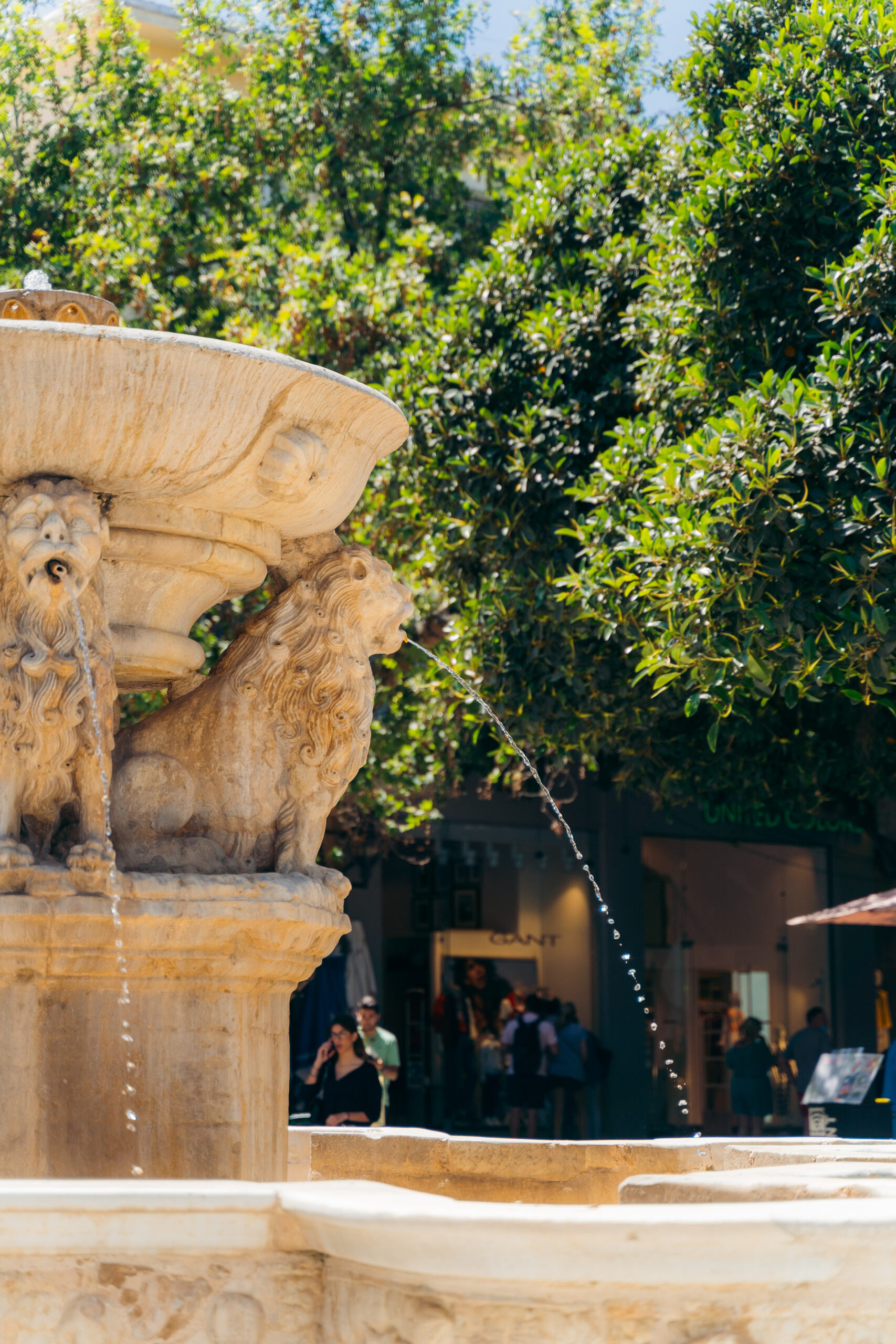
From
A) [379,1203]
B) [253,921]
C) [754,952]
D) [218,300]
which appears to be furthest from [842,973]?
[379,1203]

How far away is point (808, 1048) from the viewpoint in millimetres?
13016

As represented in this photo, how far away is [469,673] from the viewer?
943 centimetres

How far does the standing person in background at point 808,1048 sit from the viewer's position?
1297 cm

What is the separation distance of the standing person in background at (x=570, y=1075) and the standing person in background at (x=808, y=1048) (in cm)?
184

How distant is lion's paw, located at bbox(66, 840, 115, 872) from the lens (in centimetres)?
365

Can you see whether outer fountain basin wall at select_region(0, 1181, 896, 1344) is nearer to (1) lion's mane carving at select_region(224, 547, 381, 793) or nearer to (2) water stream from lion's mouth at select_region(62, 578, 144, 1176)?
(2) water stream from lion's mouth at select_region(62, 578, 144, 1176)

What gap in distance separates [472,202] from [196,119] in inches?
157

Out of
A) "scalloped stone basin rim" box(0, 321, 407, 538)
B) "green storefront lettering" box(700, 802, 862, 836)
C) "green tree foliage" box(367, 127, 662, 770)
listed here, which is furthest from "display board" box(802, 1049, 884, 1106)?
"scalloped stone basin rim" box(0, 321, 407, 538)

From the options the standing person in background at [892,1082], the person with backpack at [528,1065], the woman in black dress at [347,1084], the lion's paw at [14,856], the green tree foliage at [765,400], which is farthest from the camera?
the person with backpack at [528,1065]

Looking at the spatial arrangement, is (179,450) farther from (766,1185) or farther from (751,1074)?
(751,1074)

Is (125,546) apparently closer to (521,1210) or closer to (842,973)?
(521,1210)

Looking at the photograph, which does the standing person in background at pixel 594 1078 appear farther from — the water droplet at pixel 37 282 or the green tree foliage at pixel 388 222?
the water droplet at pixel 37 282

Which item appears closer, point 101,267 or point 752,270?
point 752,270

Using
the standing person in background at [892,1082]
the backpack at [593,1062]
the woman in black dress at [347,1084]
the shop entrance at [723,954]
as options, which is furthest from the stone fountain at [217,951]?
the shop entrance at [723,954]
